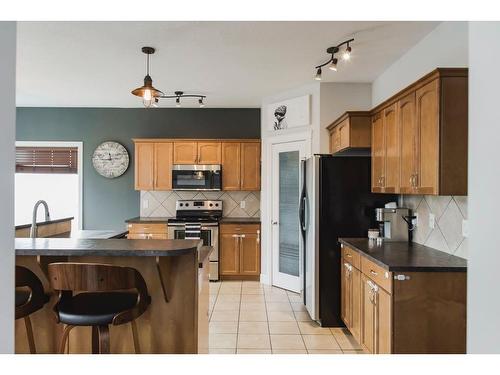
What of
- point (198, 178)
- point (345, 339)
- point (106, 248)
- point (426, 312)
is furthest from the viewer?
point (198, 178)

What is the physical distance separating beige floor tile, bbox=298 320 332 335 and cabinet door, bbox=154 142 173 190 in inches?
117

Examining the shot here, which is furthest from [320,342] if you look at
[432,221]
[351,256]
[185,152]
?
[185,152]

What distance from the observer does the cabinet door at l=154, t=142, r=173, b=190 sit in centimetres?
544

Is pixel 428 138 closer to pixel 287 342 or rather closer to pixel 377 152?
pixel 377 152

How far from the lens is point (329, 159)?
3.50m

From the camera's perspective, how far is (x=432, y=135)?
89.7 inches

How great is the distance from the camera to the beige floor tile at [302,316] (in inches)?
145

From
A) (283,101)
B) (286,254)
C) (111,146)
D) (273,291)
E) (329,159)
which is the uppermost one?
(283,101)

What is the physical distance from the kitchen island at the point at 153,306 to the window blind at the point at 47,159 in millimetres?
3803

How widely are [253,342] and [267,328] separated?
14.1 inches

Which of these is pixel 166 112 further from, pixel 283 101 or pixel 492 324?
pixel 492 324

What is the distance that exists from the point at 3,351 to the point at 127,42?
2992mm
